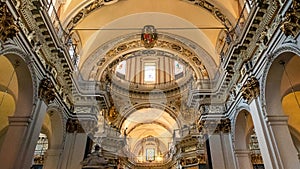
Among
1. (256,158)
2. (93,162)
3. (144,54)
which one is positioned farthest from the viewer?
(256,158)

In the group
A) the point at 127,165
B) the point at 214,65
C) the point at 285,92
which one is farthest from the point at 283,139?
the point at 127,165

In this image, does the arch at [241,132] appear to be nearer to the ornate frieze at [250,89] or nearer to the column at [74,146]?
the ornate frieze at [250,89]

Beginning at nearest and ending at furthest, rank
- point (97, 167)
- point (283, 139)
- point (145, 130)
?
point (283, 139), point (97, 167), point (145, 130)

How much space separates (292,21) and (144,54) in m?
8.45

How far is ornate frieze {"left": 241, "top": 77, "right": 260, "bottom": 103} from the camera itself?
7129 millimetres

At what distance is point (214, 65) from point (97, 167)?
6621mm

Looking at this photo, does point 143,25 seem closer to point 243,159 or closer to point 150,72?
point 243,159

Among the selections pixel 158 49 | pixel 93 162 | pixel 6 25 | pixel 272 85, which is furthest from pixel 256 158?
pixel 6 25

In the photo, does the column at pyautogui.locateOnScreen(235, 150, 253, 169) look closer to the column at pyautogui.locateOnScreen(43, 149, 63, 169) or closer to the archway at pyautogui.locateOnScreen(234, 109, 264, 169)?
the archway at pyautogui.locateOnScreen(234, 109, 264, 169)

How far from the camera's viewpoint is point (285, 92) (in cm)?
794

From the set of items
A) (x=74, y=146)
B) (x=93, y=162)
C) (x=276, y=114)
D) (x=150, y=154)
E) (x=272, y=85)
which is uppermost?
(x=150, y=154)

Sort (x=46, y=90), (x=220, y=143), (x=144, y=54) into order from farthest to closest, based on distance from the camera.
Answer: (x=144, y=54)
(x=220, y=143)
(x=46, y=90)

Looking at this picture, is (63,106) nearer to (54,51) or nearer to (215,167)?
(54,51)

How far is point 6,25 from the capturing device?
505cm
